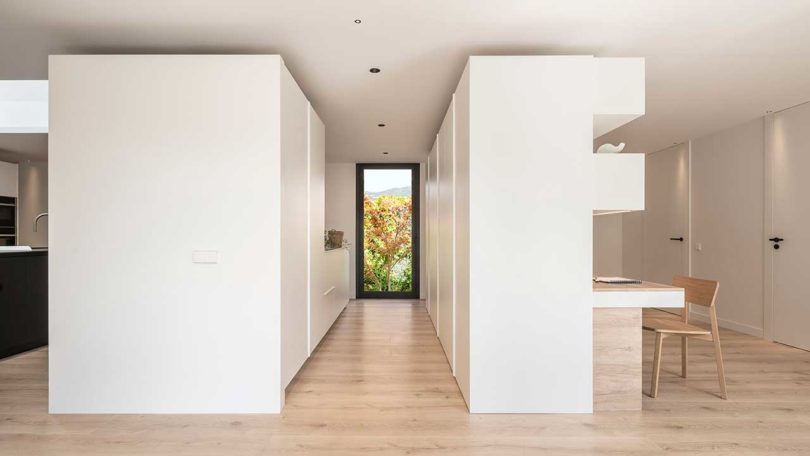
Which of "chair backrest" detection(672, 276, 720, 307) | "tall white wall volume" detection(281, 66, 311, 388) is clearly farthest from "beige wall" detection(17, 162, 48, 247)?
"chair backrest" detection(672, 276, 720, 307)

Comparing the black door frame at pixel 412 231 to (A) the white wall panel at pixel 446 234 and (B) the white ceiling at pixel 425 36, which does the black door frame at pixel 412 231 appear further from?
(B) the white ceiling at pixel 425 36

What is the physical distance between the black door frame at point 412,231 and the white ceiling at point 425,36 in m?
3.36

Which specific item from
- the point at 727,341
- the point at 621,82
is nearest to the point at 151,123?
the point at 621,82

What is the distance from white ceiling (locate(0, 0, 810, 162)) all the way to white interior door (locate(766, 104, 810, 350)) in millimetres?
765

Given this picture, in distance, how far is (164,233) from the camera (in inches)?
101

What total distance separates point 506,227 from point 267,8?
1915mm

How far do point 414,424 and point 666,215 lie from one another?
5386 millimetres

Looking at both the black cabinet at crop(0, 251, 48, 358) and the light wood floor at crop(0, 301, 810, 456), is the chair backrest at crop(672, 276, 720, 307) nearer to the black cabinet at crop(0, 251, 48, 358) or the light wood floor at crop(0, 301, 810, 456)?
the light wood floor at crop(0, 301, 810, 456)

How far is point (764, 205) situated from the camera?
14.8 ft

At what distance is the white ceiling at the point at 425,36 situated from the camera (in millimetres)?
2320

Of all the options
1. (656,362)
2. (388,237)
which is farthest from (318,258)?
(388,237)

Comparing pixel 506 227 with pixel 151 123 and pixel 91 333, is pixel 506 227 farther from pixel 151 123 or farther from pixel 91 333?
pixel 91 333

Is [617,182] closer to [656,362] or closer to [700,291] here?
[700,291]

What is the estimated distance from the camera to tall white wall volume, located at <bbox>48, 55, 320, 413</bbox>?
255 cm
